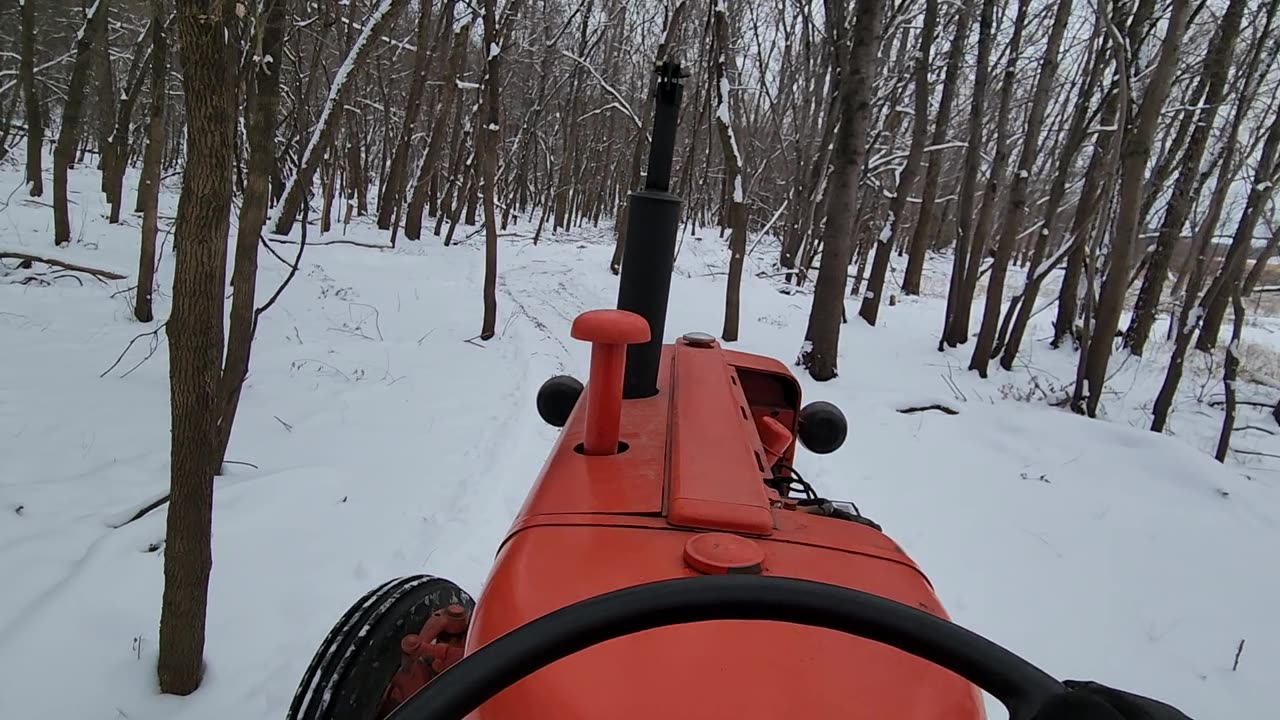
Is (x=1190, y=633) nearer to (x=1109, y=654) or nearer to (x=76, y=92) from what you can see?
(x=1109, y=654)

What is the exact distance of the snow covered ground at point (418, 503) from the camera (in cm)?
263

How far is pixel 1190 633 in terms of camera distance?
3506 mm

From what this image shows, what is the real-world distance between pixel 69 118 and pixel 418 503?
37.0 feet

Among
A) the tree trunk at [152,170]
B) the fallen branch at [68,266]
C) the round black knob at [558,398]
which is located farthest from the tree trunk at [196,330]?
the fallen branch at [68,266]

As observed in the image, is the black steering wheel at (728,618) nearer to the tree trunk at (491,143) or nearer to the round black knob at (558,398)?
the round black knob at (558,398)

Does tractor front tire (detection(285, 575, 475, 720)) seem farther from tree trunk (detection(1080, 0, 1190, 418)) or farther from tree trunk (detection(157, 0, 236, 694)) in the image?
tree trunk (detection(1080, 0, 1190, 418))

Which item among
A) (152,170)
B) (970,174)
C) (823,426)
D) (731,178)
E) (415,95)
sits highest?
(415,95)

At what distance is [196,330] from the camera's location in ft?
6.91

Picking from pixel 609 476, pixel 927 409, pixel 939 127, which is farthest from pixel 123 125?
pixel 939 127

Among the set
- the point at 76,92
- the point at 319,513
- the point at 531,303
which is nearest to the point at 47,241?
the point at 76,92

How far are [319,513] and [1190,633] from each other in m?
4.80

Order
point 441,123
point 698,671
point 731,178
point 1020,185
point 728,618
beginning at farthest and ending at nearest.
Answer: point 441,123, point 731,178, point 1020,185, point 698,671, point 728,618

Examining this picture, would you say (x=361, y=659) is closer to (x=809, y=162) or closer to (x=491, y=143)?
(x=491, y=143)

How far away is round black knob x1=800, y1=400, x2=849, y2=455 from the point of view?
2764mm
